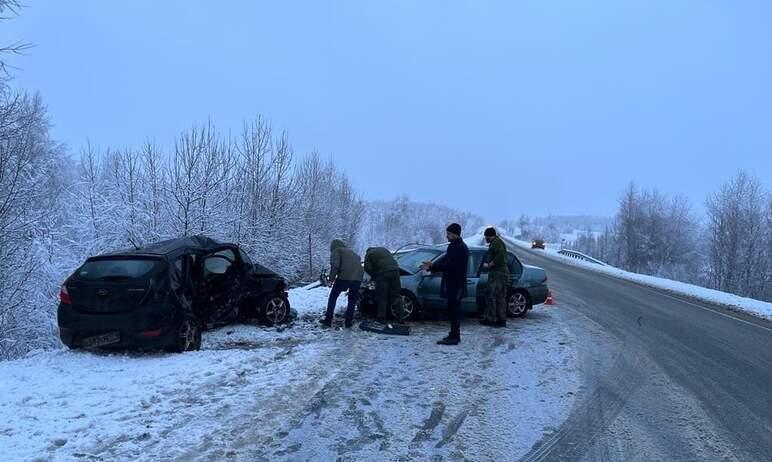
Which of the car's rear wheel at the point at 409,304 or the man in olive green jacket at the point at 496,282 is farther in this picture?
the car's rear wheel at the point at 409,304

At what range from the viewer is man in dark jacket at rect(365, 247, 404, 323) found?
9.23 metres

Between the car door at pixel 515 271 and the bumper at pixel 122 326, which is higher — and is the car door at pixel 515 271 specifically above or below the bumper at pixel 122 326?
above

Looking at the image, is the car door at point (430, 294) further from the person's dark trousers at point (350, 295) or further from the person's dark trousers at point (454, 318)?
the person's dark trousers at point (454, 318)

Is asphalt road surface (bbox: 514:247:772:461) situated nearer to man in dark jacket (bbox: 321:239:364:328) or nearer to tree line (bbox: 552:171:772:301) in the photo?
man in dark jacket (bbox: 321:239:364:328)

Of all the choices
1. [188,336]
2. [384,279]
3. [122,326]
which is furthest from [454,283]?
[122,326]

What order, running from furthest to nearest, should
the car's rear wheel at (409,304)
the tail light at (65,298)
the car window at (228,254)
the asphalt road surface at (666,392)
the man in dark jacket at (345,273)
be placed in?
the car's rear wheel at (409,304)
the man in dark jacket at (345,273)
the car window at (228,254)
the tail light at (65,298)
the asphalt road surface at (666,392)

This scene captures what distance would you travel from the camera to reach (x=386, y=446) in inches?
166

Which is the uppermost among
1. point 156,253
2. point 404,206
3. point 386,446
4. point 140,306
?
point 404,206

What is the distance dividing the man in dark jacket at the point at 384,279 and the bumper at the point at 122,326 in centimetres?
391

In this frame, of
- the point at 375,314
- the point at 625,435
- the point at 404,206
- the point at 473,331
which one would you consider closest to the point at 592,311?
the point at 473,331

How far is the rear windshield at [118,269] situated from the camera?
249 inches

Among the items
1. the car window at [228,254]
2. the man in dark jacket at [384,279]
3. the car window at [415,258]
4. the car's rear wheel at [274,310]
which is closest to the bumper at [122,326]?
the car window at [228,254]

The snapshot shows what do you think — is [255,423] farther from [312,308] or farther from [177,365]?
[312,308]

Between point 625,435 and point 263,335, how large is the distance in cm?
548
